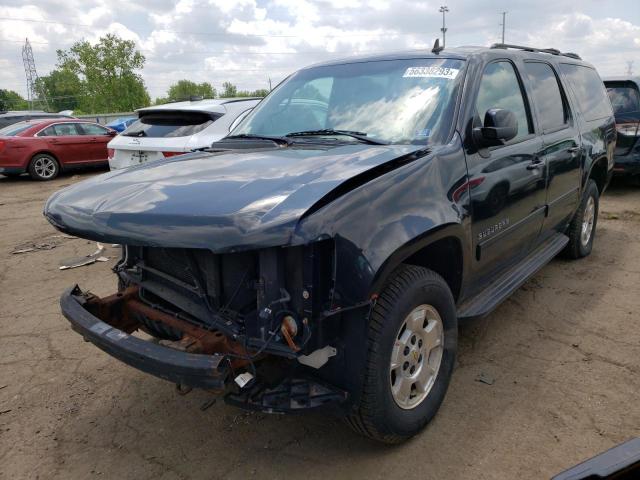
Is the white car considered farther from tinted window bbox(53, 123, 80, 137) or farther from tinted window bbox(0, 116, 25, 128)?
tinted window bbox(0, 116, 25, 128)

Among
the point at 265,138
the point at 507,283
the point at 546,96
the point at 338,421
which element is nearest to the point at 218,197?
the point at 265,138

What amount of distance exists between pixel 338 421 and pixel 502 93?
2420 millimetres

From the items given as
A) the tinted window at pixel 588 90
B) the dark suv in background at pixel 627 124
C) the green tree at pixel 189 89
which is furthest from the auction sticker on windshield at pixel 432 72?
the green tree at pixel 189 89

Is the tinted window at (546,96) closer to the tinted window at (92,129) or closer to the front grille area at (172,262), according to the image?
the front grille area at (172,262)

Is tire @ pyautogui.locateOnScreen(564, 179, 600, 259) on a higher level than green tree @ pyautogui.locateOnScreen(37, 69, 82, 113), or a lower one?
lower

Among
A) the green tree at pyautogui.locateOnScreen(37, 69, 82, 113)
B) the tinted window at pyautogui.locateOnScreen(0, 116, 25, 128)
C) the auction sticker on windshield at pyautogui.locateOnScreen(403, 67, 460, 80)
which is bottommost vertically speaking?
the tinted window at pyautogui.locateOnScreen(0, 116, 25, 128)

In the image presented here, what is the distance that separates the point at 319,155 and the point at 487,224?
1.14 m

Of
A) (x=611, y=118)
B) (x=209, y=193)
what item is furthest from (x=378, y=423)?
(x=611, y=118)

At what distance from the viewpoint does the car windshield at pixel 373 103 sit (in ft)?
9.95

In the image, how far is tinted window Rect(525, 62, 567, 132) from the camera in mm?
3984

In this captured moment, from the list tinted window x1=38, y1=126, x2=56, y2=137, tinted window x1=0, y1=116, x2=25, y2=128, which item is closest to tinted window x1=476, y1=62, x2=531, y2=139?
tinted window x1=38, y1=126, x2=56, y2=137

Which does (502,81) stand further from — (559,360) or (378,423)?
(378,423)

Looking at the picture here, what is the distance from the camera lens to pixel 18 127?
13.3m

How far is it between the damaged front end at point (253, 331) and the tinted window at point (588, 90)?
373 cm
